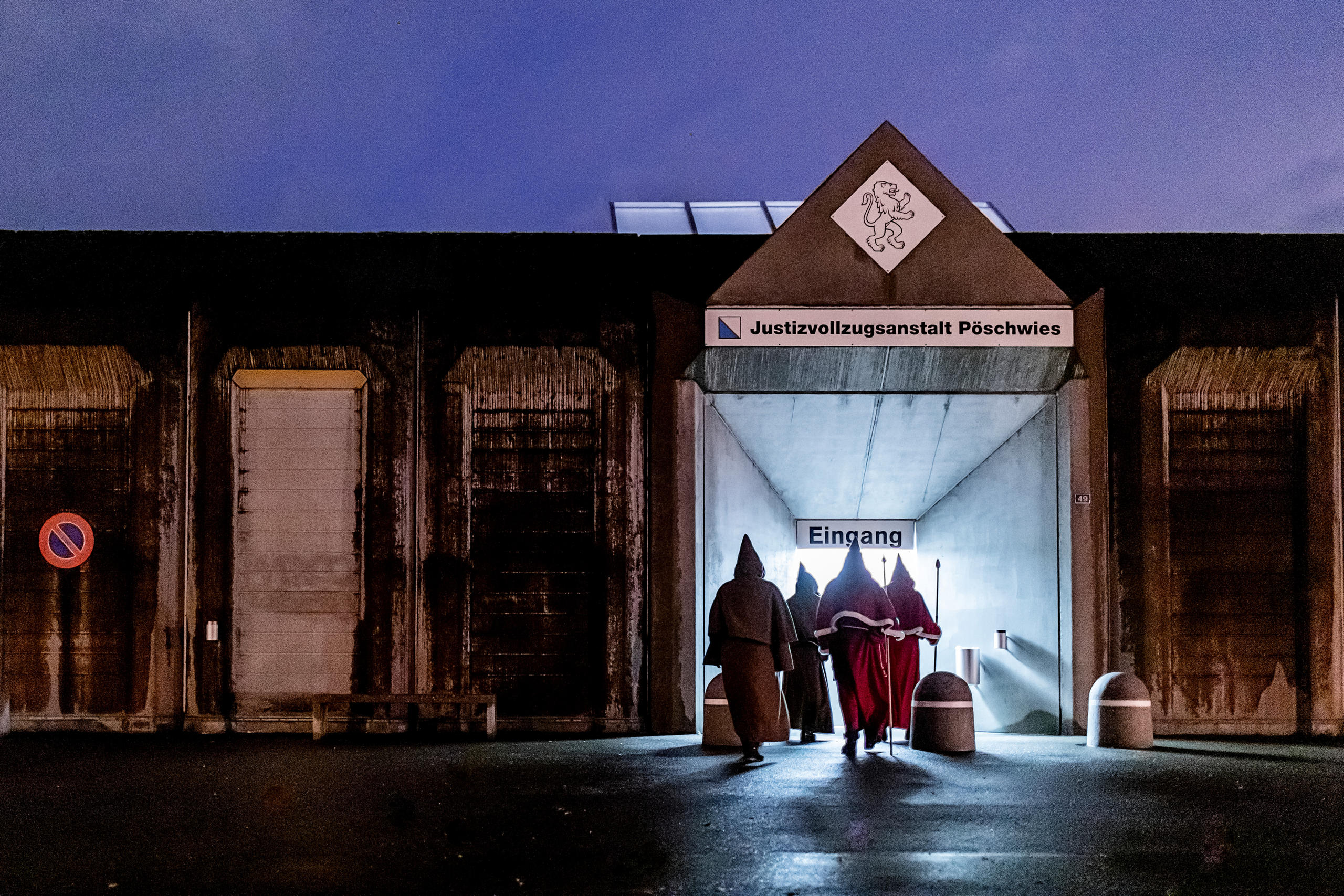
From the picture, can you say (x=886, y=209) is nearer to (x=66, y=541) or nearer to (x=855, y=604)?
(x=855, y=604)

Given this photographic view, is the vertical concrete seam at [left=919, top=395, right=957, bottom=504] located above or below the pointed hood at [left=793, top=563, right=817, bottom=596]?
above

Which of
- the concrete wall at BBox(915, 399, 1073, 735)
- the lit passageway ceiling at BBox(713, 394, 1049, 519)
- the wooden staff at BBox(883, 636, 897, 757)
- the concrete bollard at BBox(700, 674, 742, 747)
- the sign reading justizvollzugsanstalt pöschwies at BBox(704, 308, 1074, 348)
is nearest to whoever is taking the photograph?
the wooden staff at BBox(883, 636, 897, 757)

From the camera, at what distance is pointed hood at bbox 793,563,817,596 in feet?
38.4

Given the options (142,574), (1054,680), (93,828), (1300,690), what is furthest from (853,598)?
(142,574)

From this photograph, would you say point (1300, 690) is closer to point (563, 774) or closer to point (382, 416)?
point (563, 774)

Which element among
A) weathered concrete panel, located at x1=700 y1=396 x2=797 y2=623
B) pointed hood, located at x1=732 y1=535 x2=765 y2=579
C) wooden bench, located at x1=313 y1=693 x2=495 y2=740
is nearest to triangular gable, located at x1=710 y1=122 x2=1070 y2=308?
weathered concrete panel, located at x1=700 y1=396 x2=797 y2=623

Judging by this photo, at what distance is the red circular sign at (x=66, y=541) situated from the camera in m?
11.5

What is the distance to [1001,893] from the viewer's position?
205 inches

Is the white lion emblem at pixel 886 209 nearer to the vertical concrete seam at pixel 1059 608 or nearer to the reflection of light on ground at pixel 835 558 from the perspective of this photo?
the vertical concrete seam at pixel 1059 608

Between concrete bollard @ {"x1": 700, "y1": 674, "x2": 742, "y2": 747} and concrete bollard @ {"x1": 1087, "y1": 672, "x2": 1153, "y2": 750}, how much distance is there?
10.4ft

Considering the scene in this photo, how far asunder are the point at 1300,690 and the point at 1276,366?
3.21 m

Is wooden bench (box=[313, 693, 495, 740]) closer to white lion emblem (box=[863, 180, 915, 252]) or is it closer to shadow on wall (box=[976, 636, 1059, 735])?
shadow on wall (box=[976, 636, 1059, 735])

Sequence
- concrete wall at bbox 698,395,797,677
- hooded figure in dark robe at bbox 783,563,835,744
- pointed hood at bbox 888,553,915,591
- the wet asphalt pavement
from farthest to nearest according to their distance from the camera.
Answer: concrete wall at bbox 698,395,797,677
hooded figure in dark robe at bbox 783,563,835,744
pointed hood at bbox 888,553,915,591
the wet asphalt pavement

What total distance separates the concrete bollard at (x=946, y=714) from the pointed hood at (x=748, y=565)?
169cm
